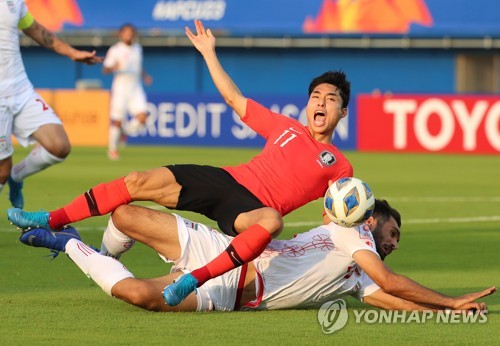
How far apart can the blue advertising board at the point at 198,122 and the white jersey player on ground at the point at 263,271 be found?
22087 millimetres

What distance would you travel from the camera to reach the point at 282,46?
41.1 metres

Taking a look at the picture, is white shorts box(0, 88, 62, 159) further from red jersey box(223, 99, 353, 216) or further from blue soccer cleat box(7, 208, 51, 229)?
red jersey box(223, 99, 353, 216)

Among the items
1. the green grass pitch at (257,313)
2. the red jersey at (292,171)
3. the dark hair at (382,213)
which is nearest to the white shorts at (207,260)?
the green grass pitch at (257,313)

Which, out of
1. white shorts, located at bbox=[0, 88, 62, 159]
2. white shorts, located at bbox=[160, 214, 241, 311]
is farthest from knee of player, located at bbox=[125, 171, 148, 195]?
white shorts, located at bbox=[0, 88, 62, 159]

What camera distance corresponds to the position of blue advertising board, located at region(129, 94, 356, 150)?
3053 centimetres

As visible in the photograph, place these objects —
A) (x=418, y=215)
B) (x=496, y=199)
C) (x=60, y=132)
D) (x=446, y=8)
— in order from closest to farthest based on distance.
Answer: (x=60, y=132) → (x=418, y=215) → (x=496, y=199) → (x=446, y=8)

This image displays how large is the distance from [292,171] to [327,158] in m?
0.25

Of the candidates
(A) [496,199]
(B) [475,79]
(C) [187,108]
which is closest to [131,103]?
(C) [187,108]

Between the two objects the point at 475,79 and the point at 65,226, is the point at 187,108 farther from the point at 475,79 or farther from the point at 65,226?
the point at 65,226

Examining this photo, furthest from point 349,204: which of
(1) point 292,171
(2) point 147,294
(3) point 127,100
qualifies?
(3) point 127,100

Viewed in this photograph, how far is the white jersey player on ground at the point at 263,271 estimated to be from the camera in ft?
25.0

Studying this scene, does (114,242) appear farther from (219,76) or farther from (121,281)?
(219,76)

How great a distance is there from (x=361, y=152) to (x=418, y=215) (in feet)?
46.0

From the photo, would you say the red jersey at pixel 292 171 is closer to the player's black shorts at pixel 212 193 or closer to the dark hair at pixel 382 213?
the player's black shorts at pixel 212 193
